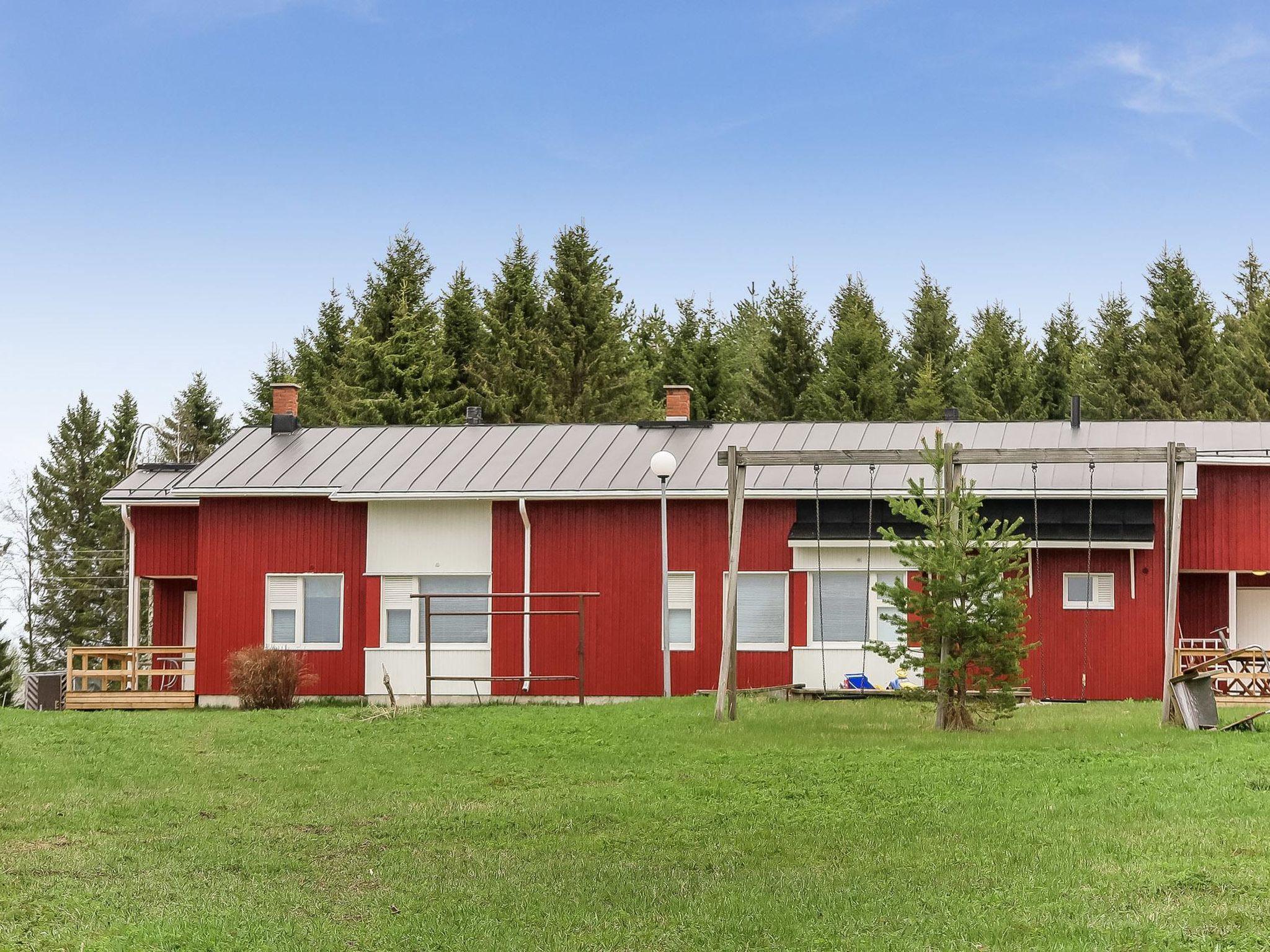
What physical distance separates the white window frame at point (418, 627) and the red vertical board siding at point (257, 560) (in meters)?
0.52

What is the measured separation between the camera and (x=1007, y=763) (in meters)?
13.5

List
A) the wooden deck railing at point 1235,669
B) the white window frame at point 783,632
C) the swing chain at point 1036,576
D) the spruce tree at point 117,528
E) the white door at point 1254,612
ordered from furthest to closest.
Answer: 1. the spruce tree at point 117,528
2. the white door at point 1254,612
3. the white window frame at point 783,632
4. the swing chain at point 1036,576
5. the wooden deck railing at point 1235,669

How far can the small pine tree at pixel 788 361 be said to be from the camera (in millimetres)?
46688

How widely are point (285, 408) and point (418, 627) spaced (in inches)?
253

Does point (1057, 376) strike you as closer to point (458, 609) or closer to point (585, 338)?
point (585, 338)

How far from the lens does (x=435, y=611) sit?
25047 mm

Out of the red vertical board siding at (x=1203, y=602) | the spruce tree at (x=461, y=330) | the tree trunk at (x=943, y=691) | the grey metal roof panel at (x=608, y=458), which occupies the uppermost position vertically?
the spruce tree at (x=461, y=330)

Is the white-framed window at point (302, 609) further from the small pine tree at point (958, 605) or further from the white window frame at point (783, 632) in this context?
the small pine tree at point (958, 605)

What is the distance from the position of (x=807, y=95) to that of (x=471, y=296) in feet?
74.3

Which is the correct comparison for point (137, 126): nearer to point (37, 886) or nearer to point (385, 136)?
point (385, 136)

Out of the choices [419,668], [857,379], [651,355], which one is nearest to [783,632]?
[419,668]

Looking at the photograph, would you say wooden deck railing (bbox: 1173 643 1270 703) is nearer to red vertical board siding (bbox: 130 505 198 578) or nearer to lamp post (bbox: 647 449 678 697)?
lamp post (bbox: 647 449 678 697)

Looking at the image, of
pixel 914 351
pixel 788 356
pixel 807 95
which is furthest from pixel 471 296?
pixel 807 95

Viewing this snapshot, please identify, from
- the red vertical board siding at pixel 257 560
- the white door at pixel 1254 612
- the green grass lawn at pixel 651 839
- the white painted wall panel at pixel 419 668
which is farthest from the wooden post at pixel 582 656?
the white door at pixel 1254 612
